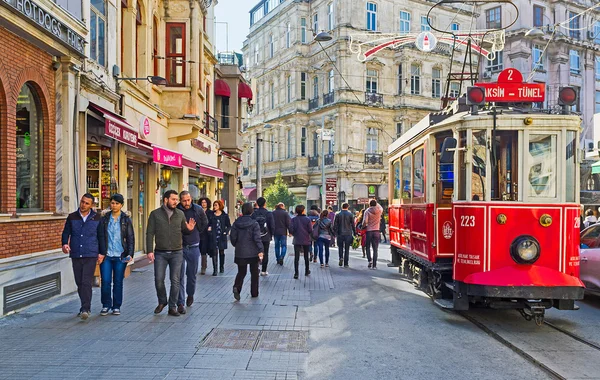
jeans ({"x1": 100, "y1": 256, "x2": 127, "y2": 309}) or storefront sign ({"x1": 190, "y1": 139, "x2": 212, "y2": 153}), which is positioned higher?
storefront sign ({"x1": 190, "y1": 139, "x2": 212, "y2": 153})

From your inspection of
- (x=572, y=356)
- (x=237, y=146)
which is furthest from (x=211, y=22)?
(x=572, y=356)

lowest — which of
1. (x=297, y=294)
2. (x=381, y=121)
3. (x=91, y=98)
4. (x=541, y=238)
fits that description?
(x=297, y=294)

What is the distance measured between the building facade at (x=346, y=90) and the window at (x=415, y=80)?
0.07 m

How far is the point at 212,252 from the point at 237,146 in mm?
15221

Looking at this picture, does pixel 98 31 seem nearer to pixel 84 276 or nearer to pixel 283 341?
pixel 84 276

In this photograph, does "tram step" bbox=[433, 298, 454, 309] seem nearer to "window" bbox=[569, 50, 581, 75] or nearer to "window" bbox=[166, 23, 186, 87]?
"window" bbox=[166, 23, 186, 87]

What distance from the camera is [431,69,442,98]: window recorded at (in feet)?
140

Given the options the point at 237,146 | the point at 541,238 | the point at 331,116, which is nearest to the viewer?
the point at 541,238

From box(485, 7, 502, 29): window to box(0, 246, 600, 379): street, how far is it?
33178 millimetres

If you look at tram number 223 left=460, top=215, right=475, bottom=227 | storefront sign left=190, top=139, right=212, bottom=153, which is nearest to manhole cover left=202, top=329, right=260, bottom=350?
tram number 223 left=460, top=215, right=475, bottom=227

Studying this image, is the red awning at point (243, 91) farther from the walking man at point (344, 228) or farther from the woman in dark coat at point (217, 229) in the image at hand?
the woman in dark coat at point (217, 229)

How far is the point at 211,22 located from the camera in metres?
24.5

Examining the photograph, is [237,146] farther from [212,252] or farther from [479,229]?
[479,229]

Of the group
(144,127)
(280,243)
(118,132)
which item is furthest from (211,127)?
(118,132)
